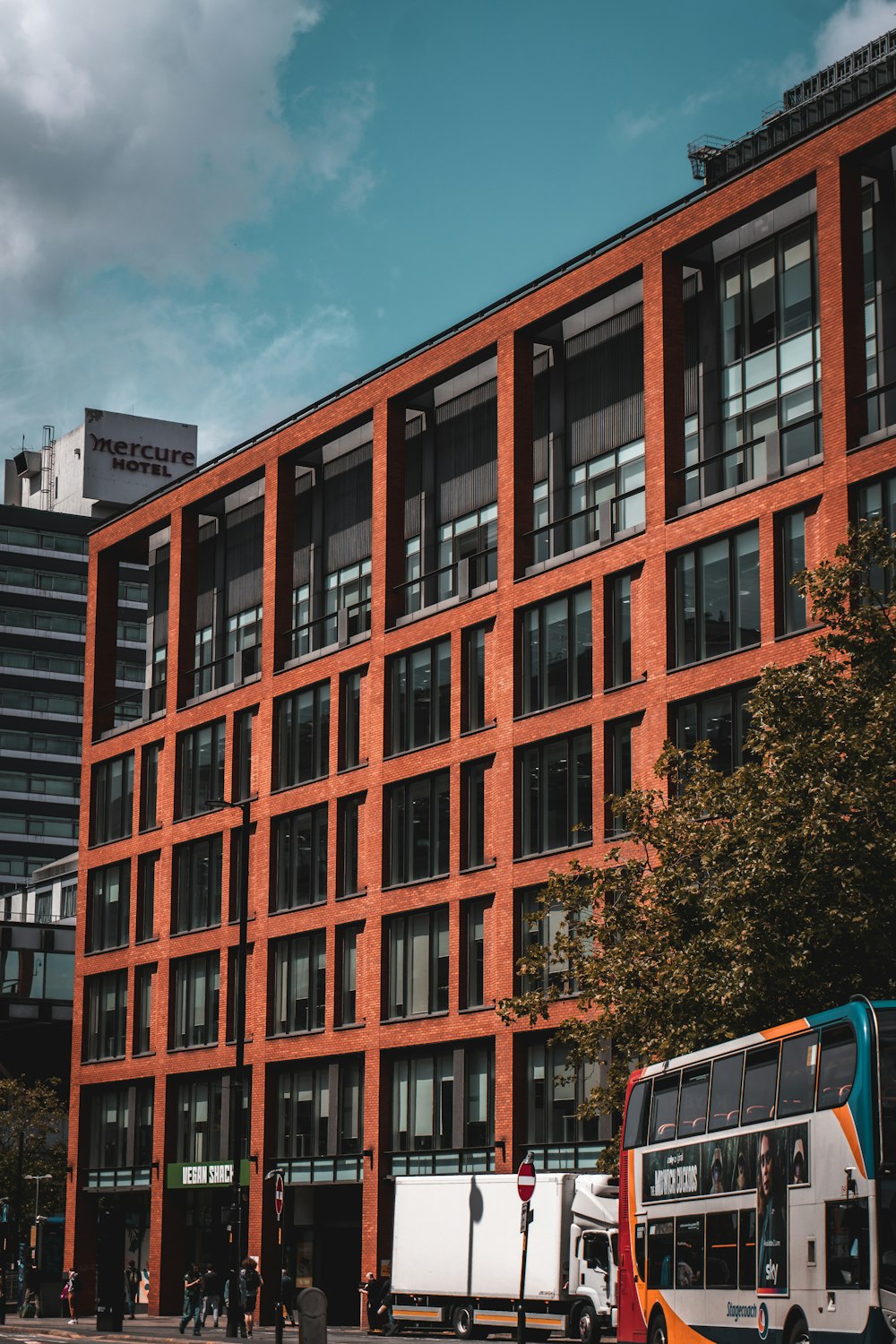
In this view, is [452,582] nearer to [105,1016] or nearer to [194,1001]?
[194,1001]

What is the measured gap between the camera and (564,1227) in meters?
41.3

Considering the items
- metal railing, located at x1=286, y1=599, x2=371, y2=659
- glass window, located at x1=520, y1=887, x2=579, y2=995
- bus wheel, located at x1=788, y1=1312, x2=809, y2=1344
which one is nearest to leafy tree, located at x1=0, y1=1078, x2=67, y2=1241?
metal railing, located at x1=286, y1=599, x2=371, y2=659

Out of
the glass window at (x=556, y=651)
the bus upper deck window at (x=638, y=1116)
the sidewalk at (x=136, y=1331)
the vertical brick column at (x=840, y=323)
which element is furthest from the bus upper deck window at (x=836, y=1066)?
the glass window at (x=556, y=651)

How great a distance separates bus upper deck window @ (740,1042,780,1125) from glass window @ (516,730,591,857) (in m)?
24.0

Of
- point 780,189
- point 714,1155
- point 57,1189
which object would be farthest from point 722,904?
point 57,1189

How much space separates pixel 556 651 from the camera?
51938 mm

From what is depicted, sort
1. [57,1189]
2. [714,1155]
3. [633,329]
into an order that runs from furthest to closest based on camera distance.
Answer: [57,1189] → [633,329] → [714,1155]

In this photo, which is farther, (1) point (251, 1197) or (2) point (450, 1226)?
(1) point (251, 1197)

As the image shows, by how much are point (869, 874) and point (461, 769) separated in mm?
27410

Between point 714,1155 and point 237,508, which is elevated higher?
point 237,508

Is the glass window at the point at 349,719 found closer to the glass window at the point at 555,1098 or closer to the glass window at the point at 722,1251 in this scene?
the glass window at the point at 555,1098

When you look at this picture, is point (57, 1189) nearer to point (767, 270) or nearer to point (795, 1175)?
point (767, 270)

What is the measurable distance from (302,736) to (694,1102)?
36334 millimetres

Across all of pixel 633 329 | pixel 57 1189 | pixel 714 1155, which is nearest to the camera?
pixel 714 1155
